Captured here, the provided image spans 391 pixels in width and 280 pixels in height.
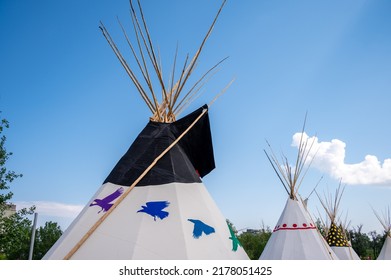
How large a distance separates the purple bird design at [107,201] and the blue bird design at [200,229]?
0.72 meters

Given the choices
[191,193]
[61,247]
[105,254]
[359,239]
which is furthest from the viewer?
[359,239]

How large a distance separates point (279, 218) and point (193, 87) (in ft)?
12.3

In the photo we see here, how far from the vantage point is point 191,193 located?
117 inches

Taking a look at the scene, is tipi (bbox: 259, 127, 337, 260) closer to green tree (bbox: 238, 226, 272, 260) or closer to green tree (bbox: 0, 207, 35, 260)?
green tree (bbox: 0, 207, 35, 260)

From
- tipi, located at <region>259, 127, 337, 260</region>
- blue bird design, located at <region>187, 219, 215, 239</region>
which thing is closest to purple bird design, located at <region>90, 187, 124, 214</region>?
blue bird design, located at <region>187, 219, 215, 239</region>

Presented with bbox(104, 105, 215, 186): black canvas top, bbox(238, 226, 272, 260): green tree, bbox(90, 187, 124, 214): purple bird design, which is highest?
bbox(104, 105, 215, 186): black canvas top

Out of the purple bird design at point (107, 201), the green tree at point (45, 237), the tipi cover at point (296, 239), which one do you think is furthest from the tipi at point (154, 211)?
the green tree at point (45, 237)

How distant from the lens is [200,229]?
2680 millimetres

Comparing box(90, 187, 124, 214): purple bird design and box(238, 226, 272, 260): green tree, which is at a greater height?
box(90, 187, 124, 214): purple bird design

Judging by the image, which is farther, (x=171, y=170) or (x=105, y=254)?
(x=171, y=170)

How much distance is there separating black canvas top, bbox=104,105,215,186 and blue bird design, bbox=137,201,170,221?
23 cm

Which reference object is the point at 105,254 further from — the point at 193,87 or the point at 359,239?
the point at 359,239

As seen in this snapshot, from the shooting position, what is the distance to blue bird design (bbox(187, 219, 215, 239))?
8.63 ft

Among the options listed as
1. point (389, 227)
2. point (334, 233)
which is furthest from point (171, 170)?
point (389, 227)
